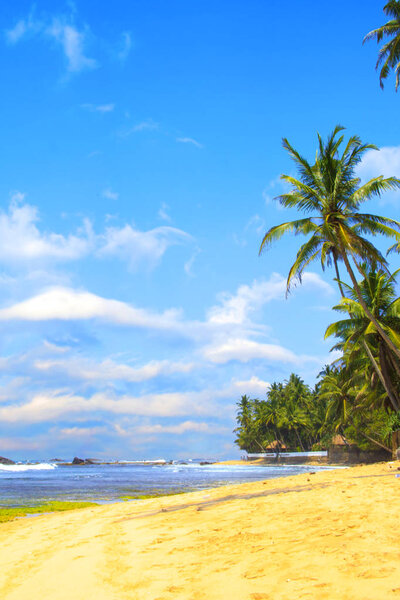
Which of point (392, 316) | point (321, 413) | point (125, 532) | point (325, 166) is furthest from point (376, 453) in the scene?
point (125, 532)

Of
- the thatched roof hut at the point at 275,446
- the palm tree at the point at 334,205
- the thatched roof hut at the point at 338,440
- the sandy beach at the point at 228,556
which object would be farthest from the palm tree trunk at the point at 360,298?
the thatched roof hut at the point at 275,446

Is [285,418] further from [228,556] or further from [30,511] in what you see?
[228,556]

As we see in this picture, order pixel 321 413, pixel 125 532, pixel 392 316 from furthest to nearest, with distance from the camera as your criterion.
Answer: pixel 321 413 → pixel 392 316 → pixel 125 532

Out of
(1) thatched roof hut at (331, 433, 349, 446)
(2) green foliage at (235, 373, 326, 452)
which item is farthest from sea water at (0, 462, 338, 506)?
(2) green foliage at (235, 373, 326, 452)

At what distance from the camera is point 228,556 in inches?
216

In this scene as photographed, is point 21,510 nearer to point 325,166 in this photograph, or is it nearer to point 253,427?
point 325,166

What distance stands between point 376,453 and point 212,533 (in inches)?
1955

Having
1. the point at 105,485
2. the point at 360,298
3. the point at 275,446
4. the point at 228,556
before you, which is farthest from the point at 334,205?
the point at 275,446

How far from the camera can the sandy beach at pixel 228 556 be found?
165 inches

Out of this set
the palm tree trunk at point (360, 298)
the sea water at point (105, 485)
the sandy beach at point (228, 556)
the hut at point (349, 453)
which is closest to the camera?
the sandy beach at point (228, 556)

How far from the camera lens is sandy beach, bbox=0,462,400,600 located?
4.20m

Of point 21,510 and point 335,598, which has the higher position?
point 335,598

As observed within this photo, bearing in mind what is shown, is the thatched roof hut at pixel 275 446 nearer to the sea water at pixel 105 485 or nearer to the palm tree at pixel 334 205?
the sea water at pixel 105 485

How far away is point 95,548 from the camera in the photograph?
7199 millimetres
